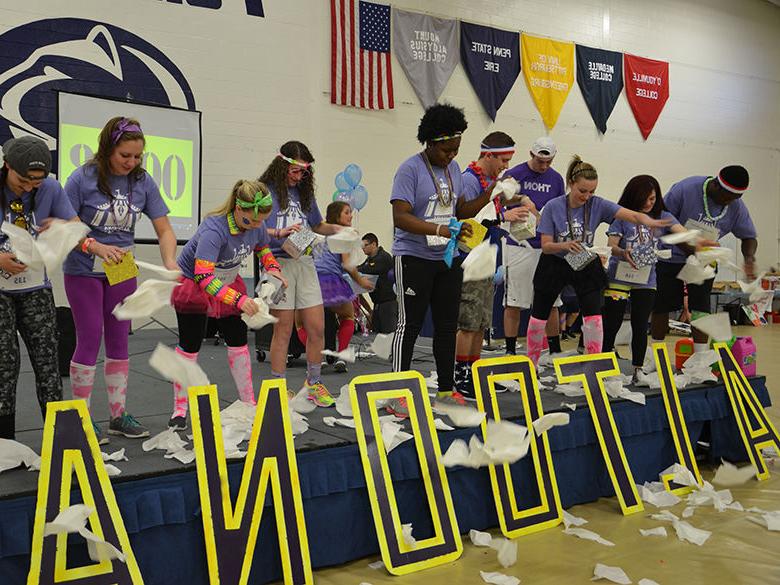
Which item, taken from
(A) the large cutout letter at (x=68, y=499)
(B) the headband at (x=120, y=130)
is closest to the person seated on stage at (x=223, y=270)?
(B) the headband at (x=120, y=130)

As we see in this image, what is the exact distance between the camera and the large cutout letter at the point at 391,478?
8.09ft

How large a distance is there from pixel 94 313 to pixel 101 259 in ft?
0.71

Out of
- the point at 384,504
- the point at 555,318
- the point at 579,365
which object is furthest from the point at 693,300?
the point at 384,504

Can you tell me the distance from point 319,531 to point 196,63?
574 cm

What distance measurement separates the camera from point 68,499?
197cm

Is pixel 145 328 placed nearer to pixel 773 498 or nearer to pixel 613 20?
pixel 773 498

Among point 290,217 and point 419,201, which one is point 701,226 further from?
point 290,217

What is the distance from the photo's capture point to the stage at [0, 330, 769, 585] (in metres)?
2.11

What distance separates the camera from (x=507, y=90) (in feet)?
30.6

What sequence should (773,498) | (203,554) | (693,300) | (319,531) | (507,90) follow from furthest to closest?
(507,90) < (693,300) < (773,498) < (319,531) < (203,554)

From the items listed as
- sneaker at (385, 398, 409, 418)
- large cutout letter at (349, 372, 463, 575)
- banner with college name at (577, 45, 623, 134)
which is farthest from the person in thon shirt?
banner with college name at (577, 45, 623, 134)

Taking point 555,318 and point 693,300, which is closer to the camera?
point 693,300

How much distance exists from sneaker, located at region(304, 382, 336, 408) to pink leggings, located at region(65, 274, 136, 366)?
89cm

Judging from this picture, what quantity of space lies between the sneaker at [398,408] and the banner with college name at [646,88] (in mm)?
8826
